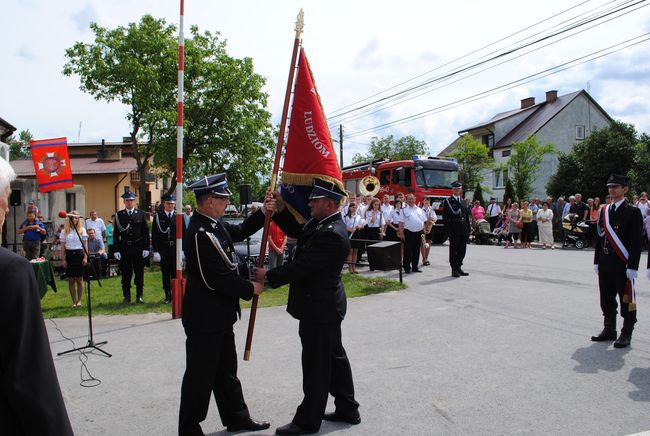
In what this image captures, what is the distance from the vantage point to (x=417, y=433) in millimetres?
4211

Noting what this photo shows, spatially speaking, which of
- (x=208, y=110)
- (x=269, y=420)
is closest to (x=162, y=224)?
(x=269, y=420)

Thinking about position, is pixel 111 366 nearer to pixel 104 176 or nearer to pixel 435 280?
pixel 435 280

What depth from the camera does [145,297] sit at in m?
11.3

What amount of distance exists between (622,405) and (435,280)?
23.9ft

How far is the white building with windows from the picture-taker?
45688 millimetres

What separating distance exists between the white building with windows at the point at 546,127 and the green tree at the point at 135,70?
26473 mm

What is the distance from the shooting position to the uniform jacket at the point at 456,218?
1251cm

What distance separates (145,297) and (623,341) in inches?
350

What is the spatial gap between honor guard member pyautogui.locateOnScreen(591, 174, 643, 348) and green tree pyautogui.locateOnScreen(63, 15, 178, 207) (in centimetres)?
2921

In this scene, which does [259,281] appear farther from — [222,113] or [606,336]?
[222,113]

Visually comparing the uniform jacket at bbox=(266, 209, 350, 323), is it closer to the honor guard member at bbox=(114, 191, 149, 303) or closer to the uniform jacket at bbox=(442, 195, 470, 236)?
the honor guard member at bbox=(114, 191, 149, 303)

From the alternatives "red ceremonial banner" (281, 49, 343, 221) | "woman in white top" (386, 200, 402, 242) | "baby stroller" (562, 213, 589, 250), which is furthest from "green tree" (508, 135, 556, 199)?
"red ceremonial banner" (281, 49, 343, 221)

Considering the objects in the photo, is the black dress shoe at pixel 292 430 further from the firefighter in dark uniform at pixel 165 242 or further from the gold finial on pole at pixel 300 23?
the firefighter in dark uniform at pixel 165 242

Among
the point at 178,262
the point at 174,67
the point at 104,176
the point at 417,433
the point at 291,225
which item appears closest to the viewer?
the point at 417,433
